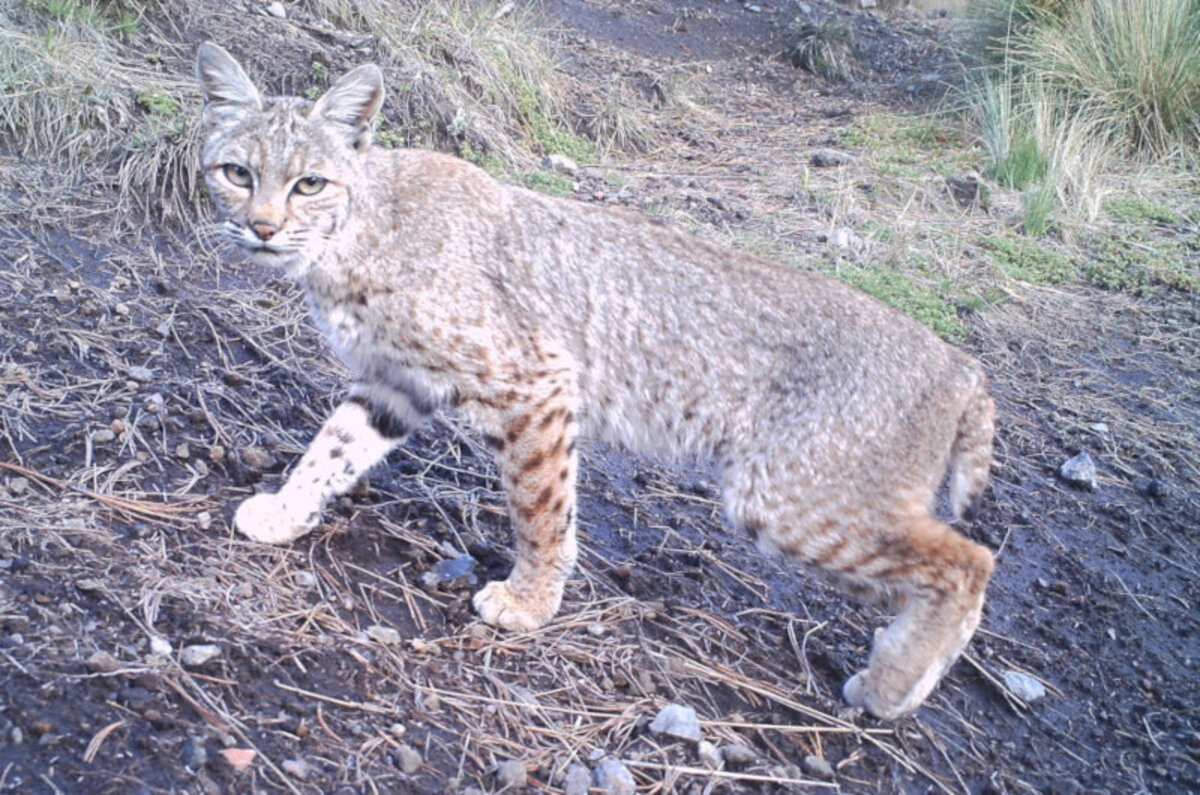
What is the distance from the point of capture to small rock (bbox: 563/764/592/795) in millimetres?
3266

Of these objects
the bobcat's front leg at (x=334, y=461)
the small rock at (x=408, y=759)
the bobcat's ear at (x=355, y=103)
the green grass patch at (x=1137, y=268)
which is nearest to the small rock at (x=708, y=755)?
the small rock at (x=408, y=759)

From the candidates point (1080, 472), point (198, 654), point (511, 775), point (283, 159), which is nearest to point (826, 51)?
point (1080, 472)

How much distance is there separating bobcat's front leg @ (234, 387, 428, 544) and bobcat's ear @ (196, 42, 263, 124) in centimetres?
113

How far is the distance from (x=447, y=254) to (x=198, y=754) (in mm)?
1929

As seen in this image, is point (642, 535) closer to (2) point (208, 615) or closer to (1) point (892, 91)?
(2) point (208, 615)

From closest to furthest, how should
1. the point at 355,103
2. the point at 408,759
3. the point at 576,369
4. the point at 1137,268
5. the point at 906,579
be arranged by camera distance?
the point at 408,759 → the point at 906,579 → the point at 355,103 → the point at 576,369 → the point at 1137,268

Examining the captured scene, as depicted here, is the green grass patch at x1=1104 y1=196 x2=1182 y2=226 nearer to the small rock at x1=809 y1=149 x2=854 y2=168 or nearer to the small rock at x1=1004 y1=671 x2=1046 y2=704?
the small rock at x1=809 y1=149 x2=854 y2=168

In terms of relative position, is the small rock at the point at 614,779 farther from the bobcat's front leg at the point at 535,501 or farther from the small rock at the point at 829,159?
the small rock at the point at 829,159

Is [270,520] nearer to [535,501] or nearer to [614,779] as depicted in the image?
[535,501]

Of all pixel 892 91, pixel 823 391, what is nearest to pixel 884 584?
pixel 823 391

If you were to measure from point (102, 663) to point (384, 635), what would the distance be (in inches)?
35.9

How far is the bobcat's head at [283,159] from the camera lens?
387 centimetres

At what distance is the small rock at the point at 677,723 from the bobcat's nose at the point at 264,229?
6.78ft

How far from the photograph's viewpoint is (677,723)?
11.8 ft
